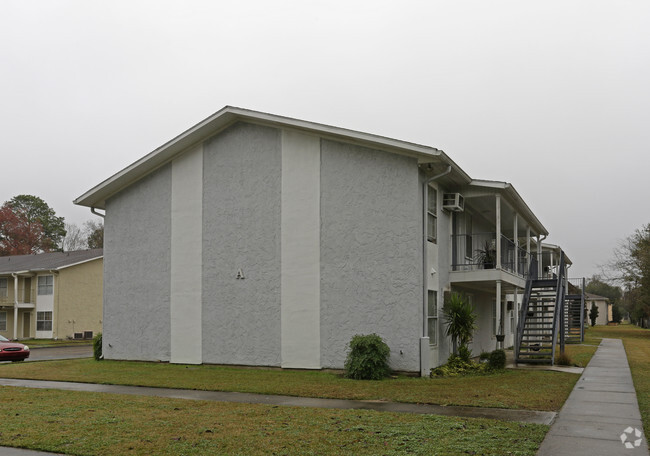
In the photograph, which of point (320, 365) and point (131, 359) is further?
point (131, 359)

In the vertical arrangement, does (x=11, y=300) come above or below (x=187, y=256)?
below

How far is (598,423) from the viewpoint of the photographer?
947cm

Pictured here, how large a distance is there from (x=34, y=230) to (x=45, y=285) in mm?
26246

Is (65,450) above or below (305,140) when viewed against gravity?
below

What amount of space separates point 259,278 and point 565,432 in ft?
35.4

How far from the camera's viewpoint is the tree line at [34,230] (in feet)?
206

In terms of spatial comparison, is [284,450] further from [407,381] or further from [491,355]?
[491,355]

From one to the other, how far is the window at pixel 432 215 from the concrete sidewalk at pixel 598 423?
5.35 m

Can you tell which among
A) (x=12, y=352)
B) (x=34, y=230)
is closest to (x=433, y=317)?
(x=12, y=352)

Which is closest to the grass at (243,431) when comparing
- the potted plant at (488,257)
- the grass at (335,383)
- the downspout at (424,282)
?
the grass at (335,383)

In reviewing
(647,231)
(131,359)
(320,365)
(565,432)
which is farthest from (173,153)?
(647,231)

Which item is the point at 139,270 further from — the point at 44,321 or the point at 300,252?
the point at 44,321

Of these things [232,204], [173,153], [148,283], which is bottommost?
[148,283]

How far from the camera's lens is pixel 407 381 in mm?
14844
